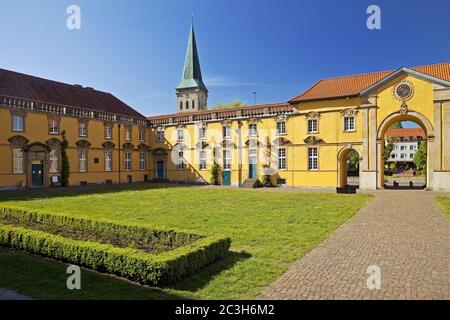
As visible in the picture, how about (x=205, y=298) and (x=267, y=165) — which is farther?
(x=267, y=165)

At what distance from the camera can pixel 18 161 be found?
30.1 m

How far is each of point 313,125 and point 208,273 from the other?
27.9 meters

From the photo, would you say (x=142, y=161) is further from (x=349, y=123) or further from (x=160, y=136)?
(x=349, y=123)

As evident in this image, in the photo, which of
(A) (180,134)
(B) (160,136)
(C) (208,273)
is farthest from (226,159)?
(C) (208,273)

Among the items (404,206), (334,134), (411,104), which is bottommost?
(404,206)

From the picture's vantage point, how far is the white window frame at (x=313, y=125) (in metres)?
32.8

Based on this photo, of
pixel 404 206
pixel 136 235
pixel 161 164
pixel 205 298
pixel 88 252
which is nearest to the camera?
pixel 205 298

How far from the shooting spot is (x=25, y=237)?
375 inches

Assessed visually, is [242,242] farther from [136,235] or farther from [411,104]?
[411,104]

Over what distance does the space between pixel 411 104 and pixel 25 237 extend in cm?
3075

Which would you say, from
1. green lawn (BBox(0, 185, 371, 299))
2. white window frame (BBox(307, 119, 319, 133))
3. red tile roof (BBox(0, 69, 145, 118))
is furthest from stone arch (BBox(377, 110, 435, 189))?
red tile roof (BBox(0, 69, 145, 118))

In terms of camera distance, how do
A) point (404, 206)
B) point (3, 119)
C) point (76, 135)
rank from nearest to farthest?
1. point (404, 206)
2. point (3, 119)
3. point (76, 135)

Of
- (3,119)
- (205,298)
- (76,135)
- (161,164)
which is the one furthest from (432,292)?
(161,164)

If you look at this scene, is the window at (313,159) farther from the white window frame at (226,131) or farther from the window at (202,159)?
the window at (202,159)
